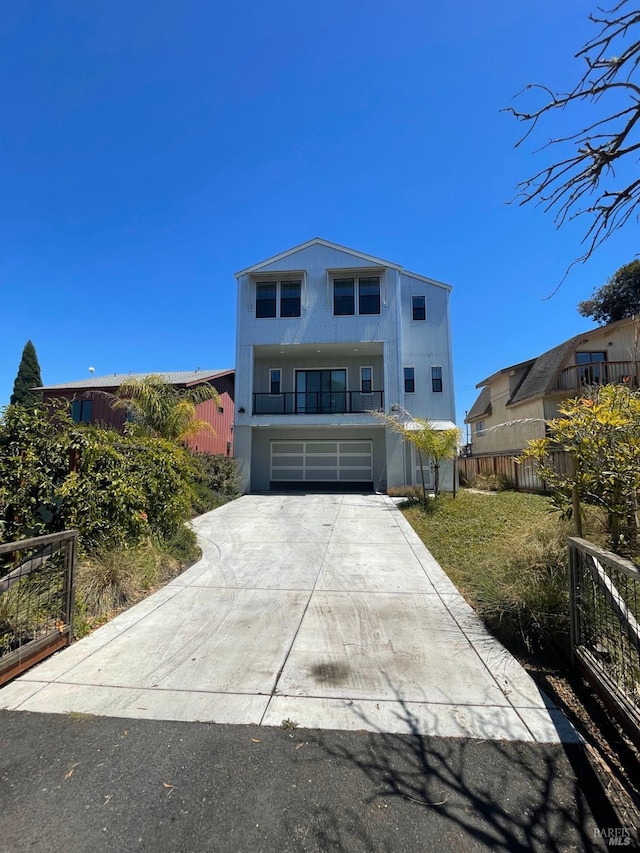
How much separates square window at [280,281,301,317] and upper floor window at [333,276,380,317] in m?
1.70

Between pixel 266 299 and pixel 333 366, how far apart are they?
4.46 metres

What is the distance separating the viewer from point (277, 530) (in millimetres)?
10031

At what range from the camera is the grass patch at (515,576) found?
13.5 ft

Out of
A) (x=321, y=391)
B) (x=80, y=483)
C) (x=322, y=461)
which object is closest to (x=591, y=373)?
(x=321, y=391)

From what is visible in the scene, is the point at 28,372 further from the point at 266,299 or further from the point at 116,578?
the point at 116,578

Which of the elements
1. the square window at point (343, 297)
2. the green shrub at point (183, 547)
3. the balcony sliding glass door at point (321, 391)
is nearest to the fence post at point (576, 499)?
the green shrub at point (183, 547)

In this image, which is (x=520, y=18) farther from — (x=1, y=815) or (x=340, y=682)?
(x=1, y=815)

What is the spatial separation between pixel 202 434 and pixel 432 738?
1752 cm

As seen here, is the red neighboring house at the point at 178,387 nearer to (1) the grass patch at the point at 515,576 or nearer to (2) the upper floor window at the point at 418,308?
(2) the upper floor window at the point at 418,308

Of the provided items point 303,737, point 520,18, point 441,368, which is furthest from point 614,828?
point 441,368

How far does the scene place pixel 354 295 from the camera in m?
19.2

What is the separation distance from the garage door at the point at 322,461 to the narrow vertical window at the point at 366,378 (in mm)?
2620

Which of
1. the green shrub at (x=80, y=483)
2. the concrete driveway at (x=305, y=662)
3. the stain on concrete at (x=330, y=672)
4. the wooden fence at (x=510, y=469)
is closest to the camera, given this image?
the concrete driveway at (x=305, y=662)

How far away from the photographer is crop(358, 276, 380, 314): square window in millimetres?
19062
